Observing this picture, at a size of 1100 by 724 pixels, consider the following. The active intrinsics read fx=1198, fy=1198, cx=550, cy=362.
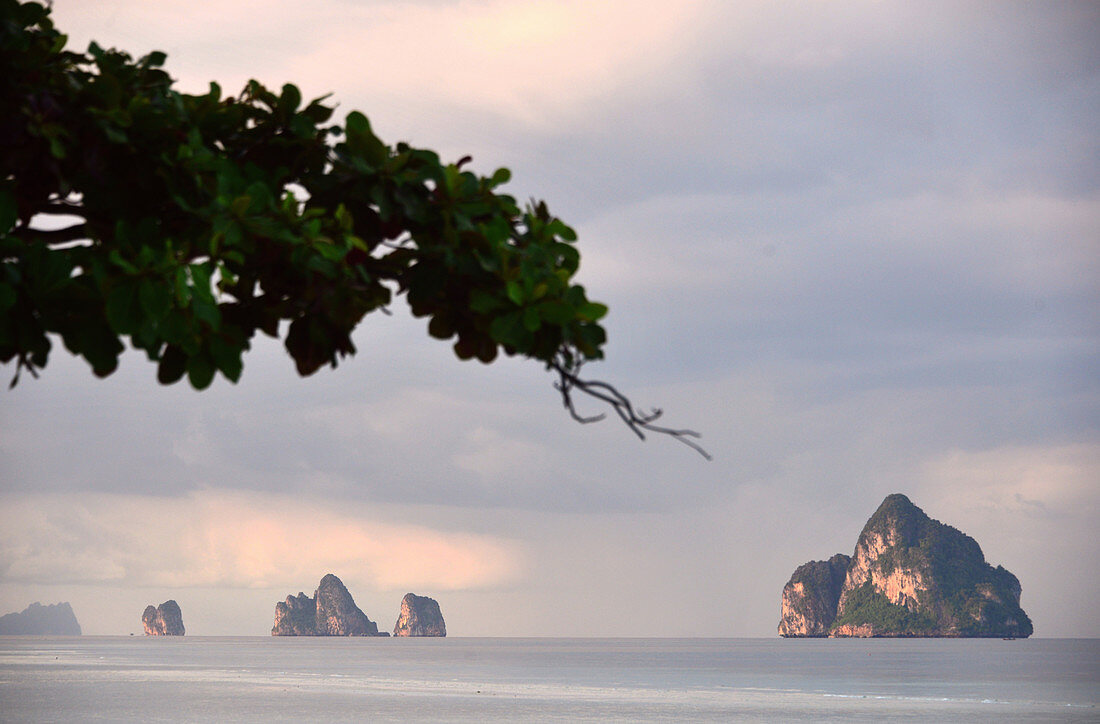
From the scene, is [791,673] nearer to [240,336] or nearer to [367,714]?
[367,714]

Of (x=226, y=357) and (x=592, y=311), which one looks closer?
(x=226, y=357)

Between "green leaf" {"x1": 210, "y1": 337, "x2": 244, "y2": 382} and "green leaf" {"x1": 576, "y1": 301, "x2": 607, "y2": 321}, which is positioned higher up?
"green leaf" {"x1": 576, "y1": 301, "x2": 607, "y2": 321}

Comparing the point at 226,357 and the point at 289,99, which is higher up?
the point at 289,99

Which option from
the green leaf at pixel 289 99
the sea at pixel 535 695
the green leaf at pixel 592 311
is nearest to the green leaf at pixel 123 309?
the green leaf at pixel 289 99

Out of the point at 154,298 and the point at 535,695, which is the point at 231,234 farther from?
the point at 535,695

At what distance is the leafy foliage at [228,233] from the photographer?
11.2 ft

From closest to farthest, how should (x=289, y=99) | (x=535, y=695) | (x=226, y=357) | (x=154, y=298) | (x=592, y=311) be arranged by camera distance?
(x=154, y=298)
(x=226, y=357)
(x=592, y=311)
(x=289, y=99)
(x=535, y=695)

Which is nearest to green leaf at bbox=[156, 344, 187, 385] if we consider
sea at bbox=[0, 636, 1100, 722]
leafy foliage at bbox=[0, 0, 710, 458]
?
leafy foliage at bbox=[0, 0, 710, 458]

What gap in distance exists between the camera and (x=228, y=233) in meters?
3.48

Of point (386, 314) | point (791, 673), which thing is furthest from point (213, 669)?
point (386, 314)

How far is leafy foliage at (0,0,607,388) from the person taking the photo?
3.43m

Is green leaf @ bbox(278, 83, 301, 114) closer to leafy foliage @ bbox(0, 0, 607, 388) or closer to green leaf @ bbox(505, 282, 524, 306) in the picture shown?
leafy foliage @ bbox(0, 0, 607, 388)

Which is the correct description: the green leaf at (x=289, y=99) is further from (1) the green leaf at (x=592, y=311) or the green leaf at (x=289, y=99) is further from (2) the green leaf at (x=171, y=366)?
(1) the green leaf at (x=592, y=311)

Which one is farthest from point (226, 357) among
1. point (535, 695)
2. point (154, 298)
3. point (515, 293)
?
point (535, 695)
